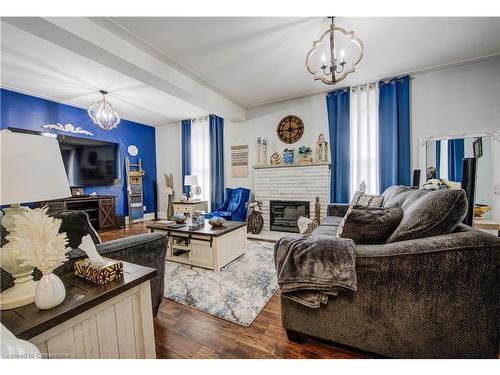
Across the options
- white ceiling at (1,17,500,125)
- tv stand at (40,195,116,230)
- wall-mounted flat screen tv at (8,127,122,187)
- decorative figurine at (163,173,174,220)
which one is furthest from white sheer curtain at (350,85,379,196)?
wall-mounted flat screen tv at (8,127,122,187)

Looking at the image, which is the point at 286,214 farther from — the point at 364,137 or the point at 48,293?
the point at 48,293

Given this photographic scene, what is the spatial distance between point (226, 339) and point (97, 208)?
4.18m

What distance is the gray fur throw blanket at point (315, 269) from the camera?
3.50 ft

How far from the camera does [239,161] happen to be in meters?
4.68

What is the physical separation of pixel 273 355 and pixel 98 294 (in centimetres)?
101

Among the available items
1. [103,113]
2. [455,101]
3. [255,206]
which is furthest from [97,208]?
[455,101]

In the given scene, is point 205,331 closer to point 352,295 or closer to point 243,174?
point 352,295

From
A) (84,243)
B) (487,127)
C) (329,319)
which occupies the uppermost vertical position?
(487,127)

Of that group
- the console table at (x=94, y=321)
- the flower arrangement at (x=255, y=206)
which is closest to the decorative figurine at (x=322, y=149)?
the flower arrangement at (x=255, y=206)

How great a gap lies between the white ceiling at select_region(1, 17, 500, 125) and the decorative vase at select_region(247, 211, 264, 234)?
2.08 metres

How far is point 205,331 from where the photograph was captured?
4.70 ft

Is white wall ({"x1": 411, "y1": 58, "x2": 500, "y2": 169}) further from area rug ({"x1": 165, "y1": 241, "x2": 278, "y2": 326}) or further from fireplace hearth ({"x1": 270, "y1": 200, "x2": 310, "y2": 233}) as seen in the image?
area rug ({"x1": 165, "y1": 241, "x2": 278, "y2": 326})
